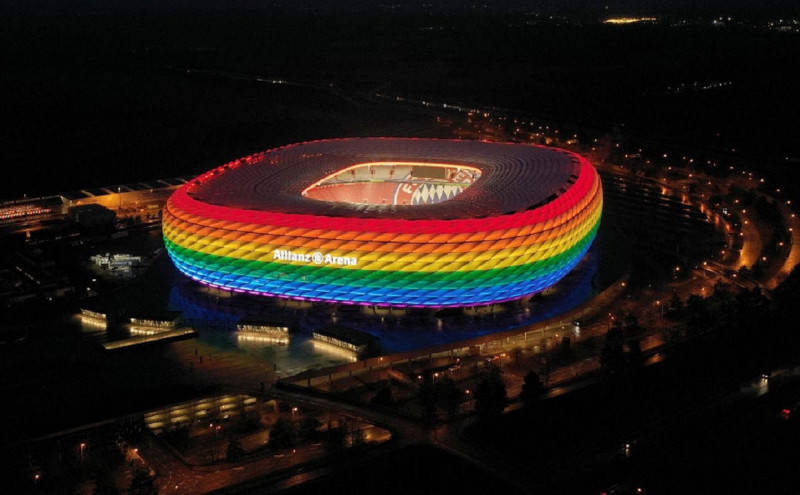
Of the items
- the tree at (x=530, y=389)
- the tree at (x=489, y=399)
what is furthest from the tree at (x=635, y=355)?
the tree at (x=489, y=399)

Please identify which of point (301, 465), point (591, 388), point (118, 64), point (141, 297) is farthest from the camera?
point (118, 64)

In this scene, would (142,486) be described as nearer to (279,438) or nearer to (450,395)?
(279,438)

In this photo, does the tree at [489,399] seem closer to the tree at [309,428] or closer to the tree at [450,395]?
the tree at [450,395]

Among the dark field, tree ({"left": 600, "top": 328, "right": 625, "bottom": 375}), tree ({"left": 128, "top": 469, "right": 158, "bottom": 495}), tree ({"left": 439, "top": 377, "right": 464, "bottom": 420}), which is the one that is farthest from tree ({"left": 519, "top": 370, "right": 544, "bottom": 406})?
the dark field

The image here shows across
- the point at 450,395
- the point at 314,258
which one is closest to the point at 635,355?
the point at 450,395

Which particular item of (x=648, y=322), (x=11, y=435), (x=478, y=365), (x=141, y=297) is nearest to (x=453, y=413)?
(x=478, y=365)

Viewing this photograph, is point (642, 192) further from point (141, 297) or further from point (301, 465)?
point (301, 465)

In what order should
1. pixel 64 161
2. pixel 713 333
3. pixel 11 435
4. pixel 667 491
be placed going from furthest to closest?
pixel 64 161 < pixel 713 333 < pixel 11 435 < pixel 667 491

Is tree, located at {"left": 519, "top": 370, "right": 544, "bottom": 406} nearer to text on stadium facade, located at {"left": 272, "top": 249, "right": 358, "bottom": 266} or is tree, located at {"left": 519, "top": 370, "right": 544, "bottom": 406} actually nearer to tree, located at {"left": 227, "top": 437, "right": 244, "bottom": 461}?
text on stadium facade, located at {"left": 272, "top": 249, "right": 358, "bottom": 266}
